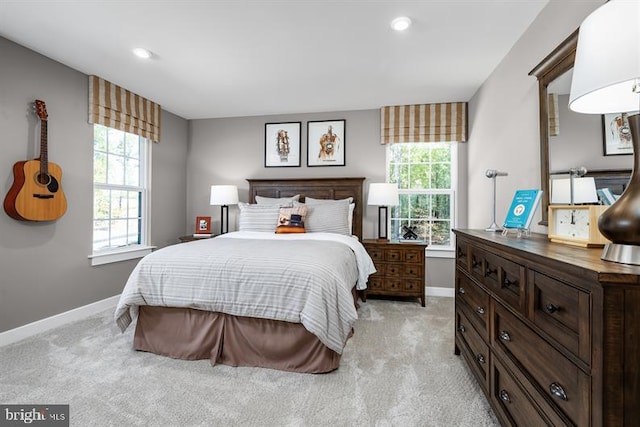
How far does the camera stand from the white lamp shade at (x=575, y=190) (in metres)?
1.42

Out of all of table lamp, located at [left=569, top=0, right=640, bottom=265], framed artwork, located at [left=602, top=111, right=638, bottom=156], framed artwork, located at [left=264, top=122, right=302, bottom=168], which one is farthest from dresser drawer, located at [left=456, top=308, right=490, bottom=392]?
framed artwork, located at [left=264, top=122, right=302, bottom=168]

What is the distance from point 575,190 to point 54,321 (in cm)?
419

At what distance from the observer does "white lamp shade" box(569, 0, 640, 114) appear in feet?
2.56

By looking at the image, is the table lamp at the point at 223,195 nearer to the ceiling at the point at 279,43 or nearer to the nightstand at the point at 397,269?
the ceiling at the point at 279,43

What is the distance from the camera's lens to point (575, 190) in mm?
1552

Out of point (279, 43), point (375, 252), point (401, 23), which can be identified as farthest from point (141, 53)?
point (375, 252)

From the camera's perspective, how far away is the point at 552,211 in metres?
1.48

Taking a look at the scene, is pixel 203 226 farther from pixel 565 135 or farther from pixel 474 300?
pixel 565 135

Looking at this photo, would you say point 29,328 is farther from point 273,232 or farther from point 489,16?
point 489,16

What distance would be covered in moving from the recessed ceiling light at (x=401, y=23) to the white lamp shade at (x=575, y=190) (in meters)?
1.48

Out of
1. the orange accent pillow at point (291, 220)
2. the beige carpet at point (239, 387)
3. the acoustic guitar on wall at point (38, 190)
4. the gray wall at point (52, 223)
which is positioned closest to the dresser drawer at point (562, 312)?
the beige carpet at point (239, 387)

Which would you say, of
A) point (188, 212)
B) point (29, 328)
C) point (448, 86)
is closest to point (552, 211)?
point (448, 86)

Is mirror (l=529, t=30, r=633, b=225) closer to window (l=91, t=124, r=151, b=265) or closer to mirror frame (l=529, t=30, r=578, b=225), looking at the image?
mirror frame (l=529, t=30, r=578, b=225)

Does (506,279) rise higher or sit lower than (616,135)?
lower
